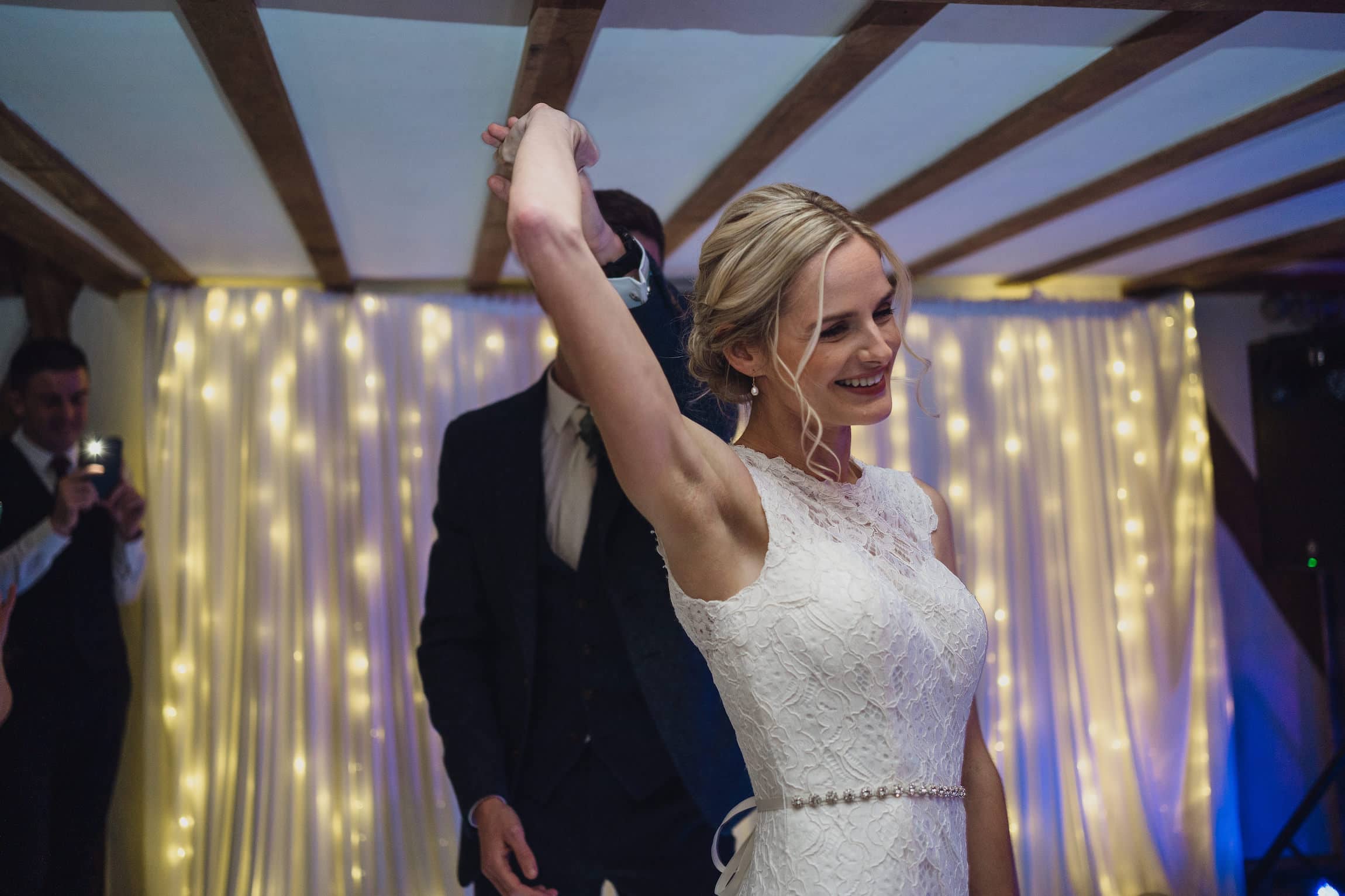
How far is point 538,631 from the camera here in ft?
5.50

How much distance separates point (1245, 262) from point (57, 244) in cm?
440

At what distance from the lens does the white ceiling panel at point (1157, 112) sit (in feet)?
7.62

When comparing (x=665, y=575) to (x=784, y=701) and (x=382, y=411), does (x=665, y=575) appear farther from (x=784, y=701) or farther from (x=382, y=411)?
(x=382, y=411)

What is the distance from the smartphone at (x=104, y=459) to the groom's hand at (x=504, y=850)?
2.45 metres

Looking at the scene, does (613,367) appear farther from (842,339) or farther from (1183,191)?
(1183,191)

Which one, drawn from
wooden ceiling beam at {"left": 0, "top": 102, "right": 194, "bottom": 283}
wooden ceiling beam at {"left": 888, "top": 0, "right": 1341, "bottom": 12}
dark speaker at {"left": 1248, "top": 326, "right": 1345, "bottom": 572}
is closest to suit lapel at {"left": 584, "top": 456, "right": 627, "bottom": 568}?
wooden ceiling beam at {"left": 888, "top": 0, "right": 1341, "bottom": 12}

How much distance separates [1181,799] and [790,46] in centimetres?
377

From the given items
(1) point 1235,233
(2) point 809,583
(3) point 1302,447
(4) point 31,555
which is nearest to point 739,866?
(2) point 809,583

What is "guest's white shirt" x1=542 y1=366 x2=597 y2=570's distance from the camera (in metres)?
1.72

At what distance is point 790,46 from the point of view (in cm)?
228

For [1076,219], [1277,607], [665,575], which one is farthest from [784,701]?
[1277,607]

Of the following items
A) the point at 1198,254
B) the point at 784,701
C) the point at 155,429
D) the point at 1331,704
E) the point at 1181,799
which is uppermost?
the point at 1198,254

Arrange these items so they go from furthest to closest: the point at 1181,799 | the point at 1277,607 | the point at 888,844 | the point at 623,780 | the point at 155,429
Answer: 1. the point at 1277,607
2. the point at 1181,799
3. the point at 155,429
4. the point at 623,780
5. the point at 888,844

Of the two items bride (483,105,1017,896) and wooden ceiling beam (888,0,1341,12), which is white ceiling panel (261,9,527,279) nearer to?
wooden ceiling beam (888,0,1341,12)
